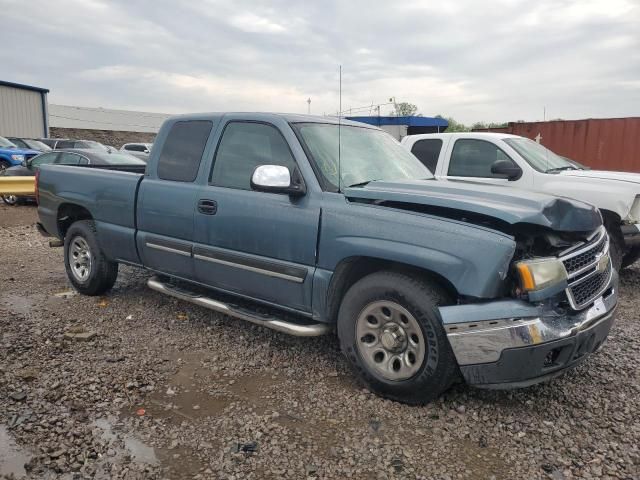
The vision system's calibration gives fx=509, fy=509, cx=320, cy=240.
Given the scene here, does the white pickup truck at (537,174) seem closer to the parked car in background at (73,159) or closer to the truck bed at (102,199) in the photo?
the truck bed at (102,199)

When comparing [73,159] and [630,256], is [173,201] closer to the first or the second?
[630,256]

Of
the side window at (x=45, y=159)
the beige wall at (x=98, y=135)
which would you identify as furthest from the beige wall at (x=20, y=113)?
the side window at (x=45, y=159)

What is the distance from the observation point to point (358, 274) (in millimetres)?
3521

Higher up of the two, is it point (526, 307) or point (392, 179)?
point (392, 179)

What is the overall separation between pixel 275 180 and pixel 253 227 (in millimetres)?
478

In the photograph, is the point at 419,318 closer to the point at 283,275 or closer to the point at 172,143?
the point at 283,275

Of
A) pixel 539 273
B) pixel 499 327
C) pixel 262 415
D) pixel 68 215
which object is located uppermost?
pixel 539 273

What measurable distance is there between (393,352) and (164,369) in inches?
67.4

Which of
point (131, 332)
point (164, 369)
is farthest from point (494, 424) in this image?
point (131, 332)

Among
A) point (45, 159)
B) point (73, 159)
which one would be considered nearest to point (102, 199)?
point (73, 159)

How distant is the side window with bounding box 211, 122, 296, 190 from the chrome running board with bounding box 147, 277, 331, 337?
961 millimetres

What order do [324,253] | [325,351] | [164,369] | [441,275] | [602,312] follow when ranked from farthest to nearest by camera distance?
[325,351], [164,369], [324,253], [602,312], [441,275]

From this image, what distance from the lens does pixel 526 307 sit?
9.16 feet

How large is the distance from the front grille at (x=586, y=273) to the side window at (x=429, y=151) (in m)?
3.85
